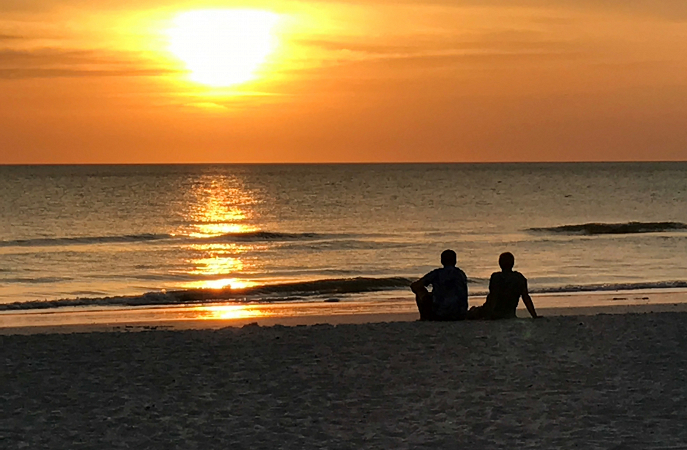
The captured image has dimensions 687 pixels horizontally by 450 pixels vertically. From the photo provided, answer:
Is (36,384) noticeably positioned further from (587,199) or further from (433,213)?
(587,199)

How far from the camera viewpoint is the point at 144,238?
46.3 m

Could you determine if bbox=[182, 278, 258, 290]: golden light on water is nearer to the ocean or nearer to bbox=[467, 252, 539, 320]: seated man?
the ocean

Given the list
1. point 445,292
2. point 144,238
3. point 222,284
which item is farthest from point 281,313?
point 144,238

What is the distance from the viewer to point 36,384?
9.22 meters

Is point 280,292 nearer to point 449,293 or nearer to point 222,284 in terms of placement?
point 222,284

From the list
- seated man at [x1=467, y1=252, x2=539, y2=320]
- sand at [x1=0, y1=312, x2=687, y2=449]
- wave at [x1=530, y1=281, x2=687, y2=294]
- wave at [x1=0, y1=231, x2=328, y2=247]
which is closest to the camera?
sand at [x1=0, y1=312, x2=687, y2=449]

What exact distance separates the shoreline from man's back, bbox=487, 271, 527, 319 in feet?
7.98

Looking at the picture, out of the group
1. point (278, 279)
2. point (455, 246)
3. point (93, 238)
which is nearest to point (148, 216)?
point (93, 238)

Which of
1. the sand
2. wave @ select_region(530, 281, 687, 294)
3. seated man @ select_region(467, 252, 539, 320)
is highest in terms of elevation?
wave @ select_region(530, 281, 687, 294)

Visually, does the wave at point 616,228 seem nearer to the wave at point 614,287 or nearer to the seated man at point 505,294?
the wave at point 614,287

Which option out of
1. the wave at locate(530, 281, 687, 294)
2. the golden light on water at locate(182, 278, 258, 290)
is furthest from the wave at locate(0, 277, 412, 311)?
the wave at locate(530, 281, 687, 294)

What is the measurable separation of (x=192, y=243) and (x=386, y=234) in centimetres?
957

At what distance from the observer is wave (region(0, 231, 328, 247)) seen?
42.2 meters

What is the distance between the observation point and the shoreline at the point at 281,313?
50.1 feet
